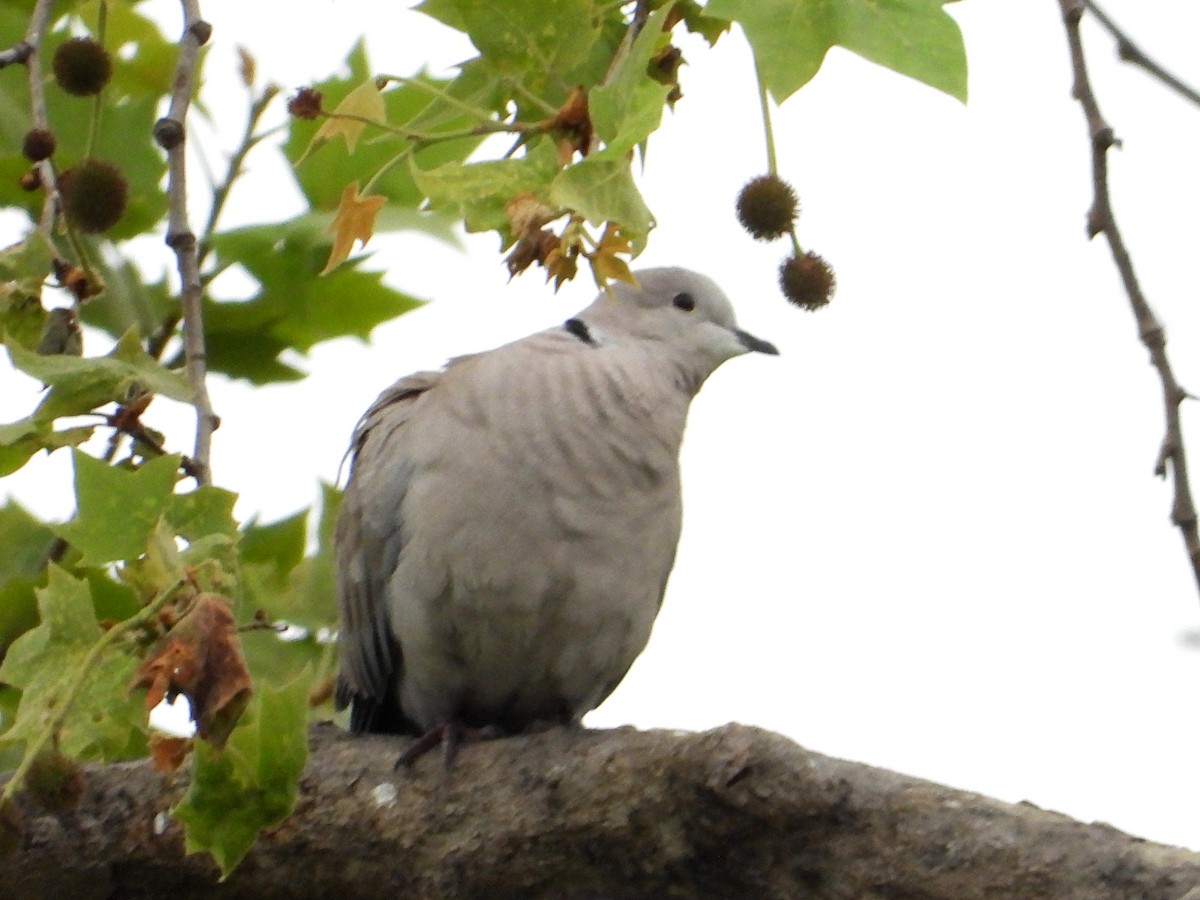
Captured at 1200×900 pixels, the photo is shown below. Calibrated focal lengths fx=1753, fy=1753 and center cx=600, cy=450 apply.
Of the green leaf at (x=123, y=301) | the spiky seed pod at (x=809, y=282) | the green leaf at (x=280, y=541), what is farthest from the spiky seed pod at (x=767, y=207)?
the green leaf at (x=280, y=541)

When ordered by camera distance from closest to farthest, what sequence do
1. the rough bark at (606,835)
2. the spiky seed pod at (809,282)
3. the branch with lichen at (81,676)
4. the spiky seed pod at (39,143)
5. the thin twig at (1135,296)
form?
the thin twig at (1135,296)
the branch with lichen at (81,676)
the rough bark at (606,835)
the spiky seed pod at (809,282)
the spiky seed pod at (39,143)

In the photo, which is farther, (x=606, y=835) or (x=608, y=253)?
(x=606, y=835)

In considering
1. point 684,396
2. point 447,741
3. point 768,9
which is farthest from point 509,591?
point 768,9

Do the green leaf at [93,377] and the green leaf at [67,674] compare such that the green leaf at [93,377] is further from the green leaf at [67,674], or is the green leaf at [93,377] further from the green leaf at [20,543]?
the green leaf at [20,543]

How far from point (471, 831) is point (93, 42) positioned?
1.25 metres

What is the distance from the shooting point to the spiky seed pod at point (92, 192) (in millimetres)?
2545

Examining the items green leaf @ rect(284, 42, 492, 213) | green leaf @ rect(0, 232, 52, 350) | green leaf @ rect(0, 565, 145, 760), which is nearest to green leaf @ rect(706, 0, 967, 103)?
green leaf @ rect(0, 565, 145, 760)

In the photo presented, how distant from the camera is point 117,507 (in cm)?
198

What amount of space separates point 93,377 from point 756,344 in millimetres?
1458

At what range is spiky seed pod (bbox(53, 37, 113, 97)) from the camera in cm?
250

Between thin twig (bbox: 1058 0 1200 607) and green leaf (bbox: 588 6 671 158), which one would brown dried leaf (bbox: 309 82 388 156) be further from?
thin twig (bbox: 1058 0 1200 607)

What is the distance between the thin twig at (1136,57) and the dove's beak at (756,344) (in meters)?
1.64

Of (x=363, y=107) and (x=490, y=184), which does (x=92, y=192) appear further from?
(x=490, y=184)

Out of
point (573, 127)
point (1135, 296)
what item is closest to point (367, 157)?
point (573, 127)
